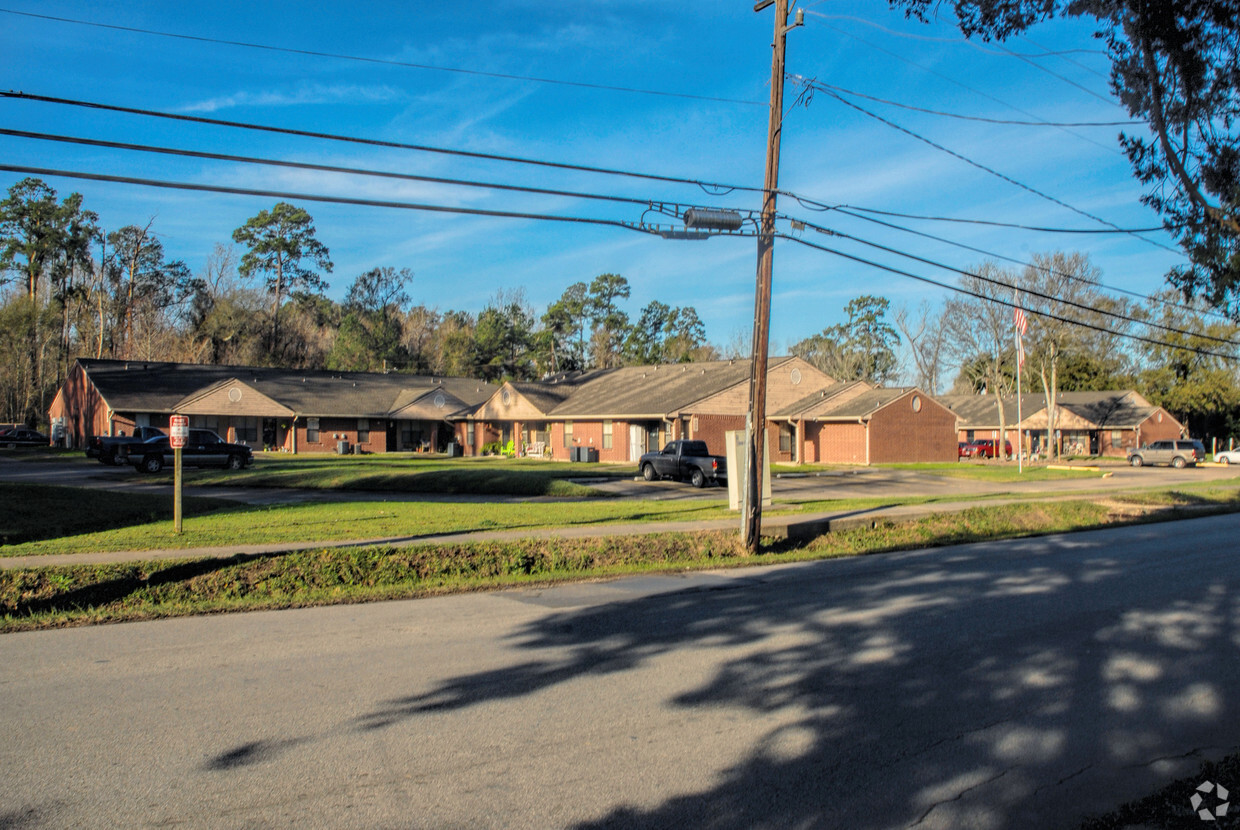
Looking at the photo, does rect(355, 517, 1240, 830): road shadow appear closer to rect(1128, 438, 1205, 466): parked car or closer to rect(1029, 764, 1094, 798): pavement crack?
rect(1029, 764, 1094, 798): pavement crack

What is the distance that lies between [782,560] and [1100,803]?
32.4 ft

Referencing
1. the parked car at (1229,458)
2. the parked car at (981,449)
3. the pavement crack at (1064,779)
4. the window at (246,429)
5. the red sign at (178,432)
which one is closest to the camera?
the pavement crack at (1064,779)

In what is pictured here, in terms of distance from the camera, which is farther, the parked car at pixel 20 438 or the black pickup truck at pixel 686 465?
the parked car at pixel 20 438

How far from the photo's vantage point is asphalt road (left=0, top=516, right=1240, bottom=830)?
489 centimetres

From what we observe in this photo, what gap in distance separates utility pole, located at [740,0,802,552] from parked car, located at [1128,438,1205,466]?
161 feet

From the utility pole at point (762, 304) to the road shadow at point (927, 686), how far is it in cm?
347

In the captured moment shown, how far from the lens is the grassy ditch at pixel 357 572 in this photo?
10523 millimetres

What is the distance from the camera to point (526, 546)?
14289 mm

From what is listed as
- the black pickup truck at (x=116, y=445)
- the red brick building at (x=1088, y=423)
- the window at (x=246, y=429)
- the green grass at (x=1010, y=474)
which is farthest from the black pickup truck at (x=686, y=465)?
the red brick building at (x=1088, y=423)

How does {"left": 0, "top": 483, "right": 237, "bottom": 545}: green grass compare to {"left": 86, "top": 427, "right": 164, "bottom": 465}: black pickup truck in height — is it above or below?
below

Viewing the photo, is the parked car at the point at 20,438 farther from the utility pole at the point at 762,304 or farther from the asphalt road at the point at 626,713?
the asphalt road at the point at 626,713

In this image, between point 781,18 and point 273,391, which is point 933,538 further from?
point 273,391

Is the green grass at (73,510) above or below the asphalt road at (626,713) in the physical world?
above

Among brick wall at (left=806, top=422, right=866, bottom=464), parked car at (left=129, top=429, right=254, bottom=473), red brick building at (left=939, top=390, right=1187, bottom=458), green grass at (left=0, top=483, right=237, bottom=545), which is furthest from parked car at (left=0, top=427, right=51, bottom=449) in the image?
red brick building at (left=939, top=390, right=1187, bottom=458)
